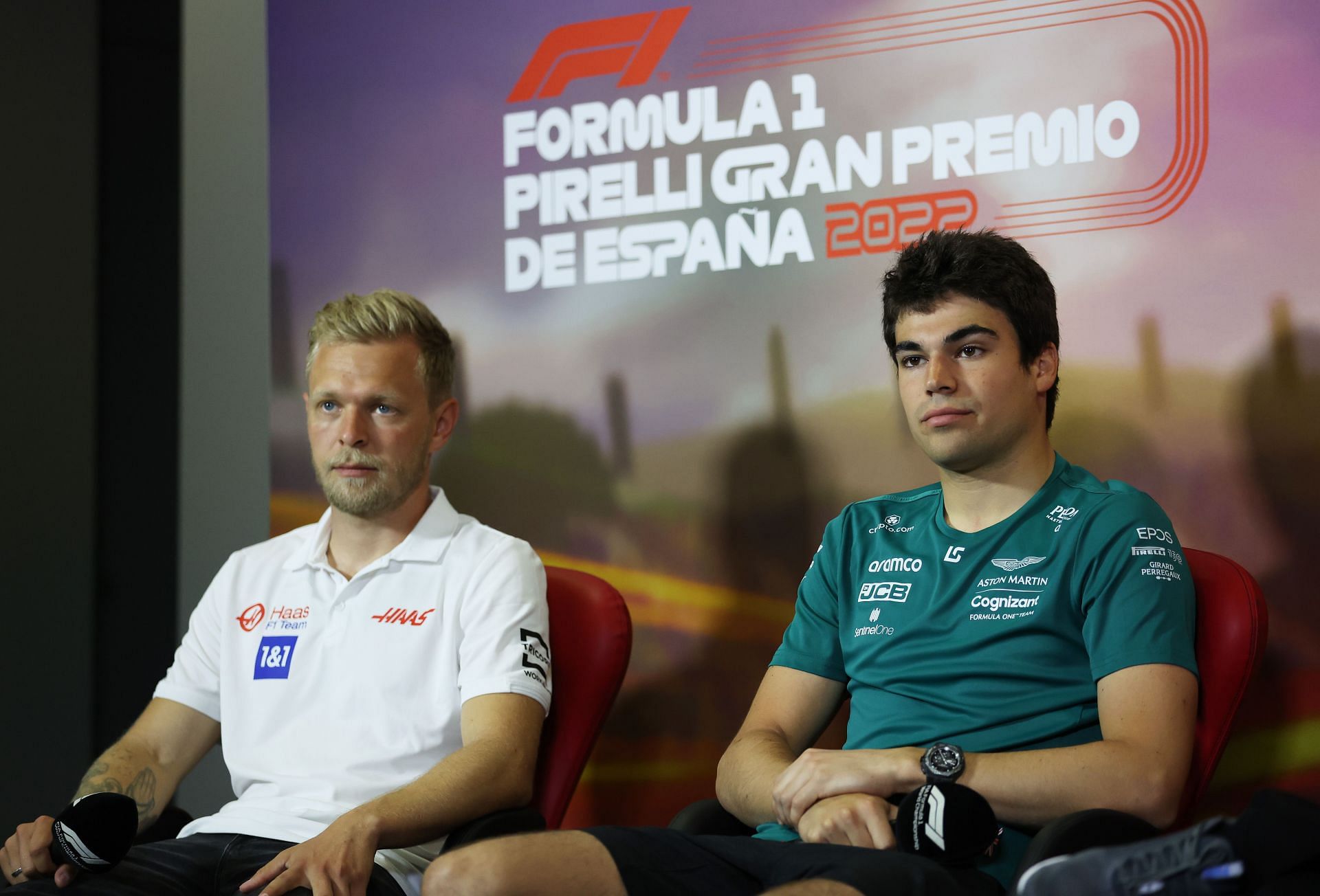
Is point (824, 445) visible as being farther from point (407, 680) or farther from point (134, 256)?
point (134, 256)

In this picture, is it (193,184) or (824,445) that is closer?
(824,445)

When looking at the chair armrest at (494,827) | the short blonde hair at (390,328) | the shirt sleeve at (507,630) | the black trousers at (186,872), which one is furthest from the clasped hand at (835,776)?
the short blonde hair at (390,328)

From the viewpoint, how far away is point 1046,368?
2.41 metres

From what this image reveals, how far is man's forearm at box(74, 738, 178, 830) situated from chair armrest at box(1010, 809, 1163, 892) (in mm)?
1631

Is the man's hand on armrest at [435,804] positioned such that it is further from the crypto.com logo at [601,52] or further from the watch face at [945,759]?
the crypto.com logo at [601,52]

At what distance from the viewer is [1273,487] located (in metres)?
2.62

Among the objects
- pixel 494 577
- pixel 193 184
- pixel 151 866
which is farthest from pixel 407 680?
pixel 193 184

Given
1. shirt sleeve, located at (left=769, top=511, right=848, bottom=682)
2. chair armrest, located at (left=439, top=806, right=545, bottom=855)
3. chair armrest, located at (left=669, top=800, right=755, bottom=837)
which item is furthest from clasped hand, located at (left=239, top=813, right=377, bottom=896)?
shirt sleeve, located at (left=769, top=511, right=848, bottom=682)

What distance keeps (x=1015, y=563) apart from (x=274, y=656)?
54.4 inches

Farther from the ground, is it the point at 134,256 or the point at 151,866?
the point at 134,256

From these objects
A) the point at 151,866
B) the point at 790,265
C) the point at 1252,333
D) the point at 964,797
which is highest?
the point at 790,265

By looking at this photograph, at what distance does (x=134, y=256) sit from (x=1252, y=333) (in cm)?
300

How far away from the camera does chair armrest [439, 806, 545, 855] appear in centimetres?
216

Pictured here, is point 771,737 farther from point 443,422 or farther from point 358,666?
point 443,422
